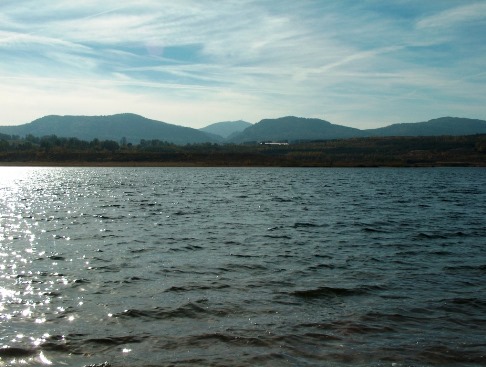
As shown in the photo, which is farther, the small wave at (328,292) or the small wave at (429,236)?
the small wave at (429,236)

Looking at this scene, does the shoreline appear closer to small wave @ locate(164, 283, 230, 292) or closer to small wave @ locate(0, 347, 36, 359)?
small wave @ locate(164, 283, 230, 292)

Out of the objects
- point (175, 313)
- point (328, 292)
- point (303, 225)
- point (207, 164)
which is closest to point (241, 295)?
point (175, 313)

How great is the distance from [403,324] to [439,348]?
187cm

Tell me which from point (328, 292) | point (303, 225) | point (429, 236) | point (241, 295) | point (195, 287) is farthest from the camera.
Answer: point (303, 225)

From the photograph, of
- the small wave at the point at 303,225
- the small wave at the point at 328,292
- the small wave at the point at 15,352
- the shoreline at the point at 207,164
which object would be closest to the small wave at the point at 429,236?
the small wave at the point at 303,225

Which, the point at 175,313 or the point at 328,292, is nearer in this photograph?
the point at 175,313

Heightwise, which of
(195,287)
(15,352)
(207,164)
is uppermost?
(207,164)

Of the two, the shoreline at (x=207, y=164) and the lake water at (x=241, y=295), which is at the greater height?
the shoreline at (x=207, y=164)

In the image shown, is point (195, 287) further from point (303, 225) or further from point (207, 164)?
point (207, 164)

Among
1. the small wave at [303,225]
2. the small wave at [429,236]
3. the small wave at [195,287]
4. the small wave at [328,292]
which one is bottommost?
the small wave at [328,292]

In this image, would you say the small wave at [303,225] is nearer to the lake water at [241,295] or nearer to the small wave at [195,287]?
the lake water at [241,295]

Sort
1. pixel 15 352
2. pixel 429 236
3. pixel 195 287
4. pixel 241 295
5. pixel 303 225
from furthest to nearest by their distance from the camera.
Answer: pixel 303 225 → pixel 429 236 → pixel 195 287 → pixel 241 295 → pixel 15 352

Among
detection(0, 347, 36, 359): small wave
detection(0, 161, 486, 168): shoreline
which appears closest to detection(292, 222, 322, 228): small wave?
detection(0, 347, 36, 359): small wave

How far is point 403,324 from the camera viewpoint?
13953 mm
